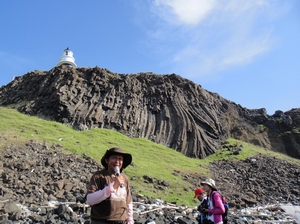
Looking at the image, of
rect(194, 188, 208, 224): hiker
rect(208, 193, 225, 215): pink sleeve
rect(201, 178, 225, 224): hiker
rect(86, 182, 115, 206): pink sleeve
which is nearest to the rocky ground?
rect(194, 188, 208, 224): hiker

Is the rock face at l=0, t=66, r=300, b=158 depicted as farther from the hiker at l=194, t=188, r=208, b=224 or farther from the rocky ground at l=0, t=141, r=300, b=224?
the hiker at l=194, t=188, r=208, b=224

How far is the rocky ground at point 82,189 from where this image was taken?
8602 millimetres

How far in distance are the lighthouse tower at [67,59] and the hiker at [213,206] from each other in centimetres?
5052

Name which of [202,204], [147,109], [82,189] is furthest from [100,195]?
[147,109]

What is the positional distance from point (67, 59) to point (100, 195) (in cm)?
5273

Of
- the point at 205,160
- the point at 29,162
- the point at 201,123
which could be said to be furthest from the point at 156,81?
the point at 29,162

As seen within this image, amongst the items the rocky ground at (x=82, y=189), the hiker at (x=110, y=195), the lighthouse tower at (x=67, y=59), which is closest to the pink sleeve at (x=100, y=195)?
the hiker at (x=110, y=195)

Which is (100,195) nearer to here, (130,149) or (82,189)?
(82,189)

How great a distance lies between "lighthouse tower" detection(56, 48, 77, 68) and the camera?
52344 mm

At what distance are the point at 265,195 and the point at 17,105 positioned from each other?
1221 inches

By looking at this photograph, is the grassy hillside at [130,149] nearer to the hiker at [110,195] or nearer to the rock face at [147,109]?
the rock face at [147,109]

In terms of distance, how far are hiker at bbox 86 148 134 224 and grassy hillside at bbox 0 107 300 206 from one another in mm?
11977

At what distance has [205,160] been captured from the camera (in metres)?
30.7

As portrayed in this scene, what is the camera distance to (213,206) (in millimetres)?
5211
